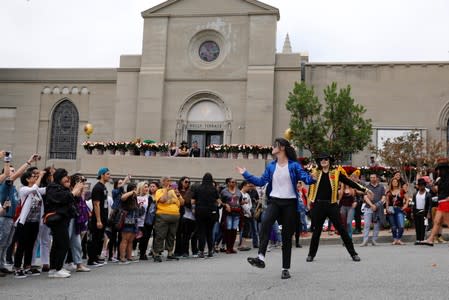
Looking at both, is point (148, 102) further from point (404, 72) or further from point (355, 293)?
point (355, 293)

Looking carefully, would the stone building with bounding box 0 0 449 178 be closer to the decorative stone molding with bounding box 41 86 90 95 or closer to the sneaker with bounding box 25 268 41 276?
the decorative stone molding with bounding box 41 86 90 95

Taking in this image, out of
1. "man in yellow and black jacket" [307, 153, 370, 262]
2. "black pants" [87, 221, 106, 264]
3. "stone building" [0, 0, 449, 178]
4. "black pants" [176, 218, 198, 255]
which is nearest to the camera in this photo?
"man in yellow and black jacket" [307, 153, 370, 262]

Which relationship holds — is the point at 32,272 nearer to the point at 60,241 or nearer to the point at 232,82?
the point at 60,241

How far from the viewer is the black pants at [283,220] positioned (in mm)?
7941

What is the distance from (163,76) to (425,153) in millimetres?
15586

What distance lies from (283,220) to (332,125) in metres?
20.7

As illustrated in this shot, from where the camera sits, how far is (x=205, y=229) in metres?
12.4

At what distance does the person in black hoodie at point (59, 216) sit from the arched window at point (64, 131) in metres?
27.5

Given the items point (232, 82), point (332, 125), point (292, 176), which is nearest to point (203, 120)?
point (232, 82)

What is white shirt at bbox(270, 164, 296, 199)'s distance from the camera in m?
8.02

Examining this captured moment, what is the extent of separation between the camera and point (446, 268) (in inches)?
332

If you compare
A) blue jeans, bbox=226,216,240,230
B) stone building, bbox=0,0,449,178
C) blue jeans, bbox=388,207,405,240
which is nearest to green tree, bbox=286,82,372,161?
stone building, bbox=0,0,449,178

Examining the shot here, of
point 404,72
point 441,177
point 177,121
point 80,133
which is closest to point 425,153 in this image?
point 404,72

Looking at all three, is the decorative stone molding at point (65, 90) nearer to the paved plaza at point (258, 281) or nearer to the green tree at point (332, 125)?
the green tree at point (332, 125)
